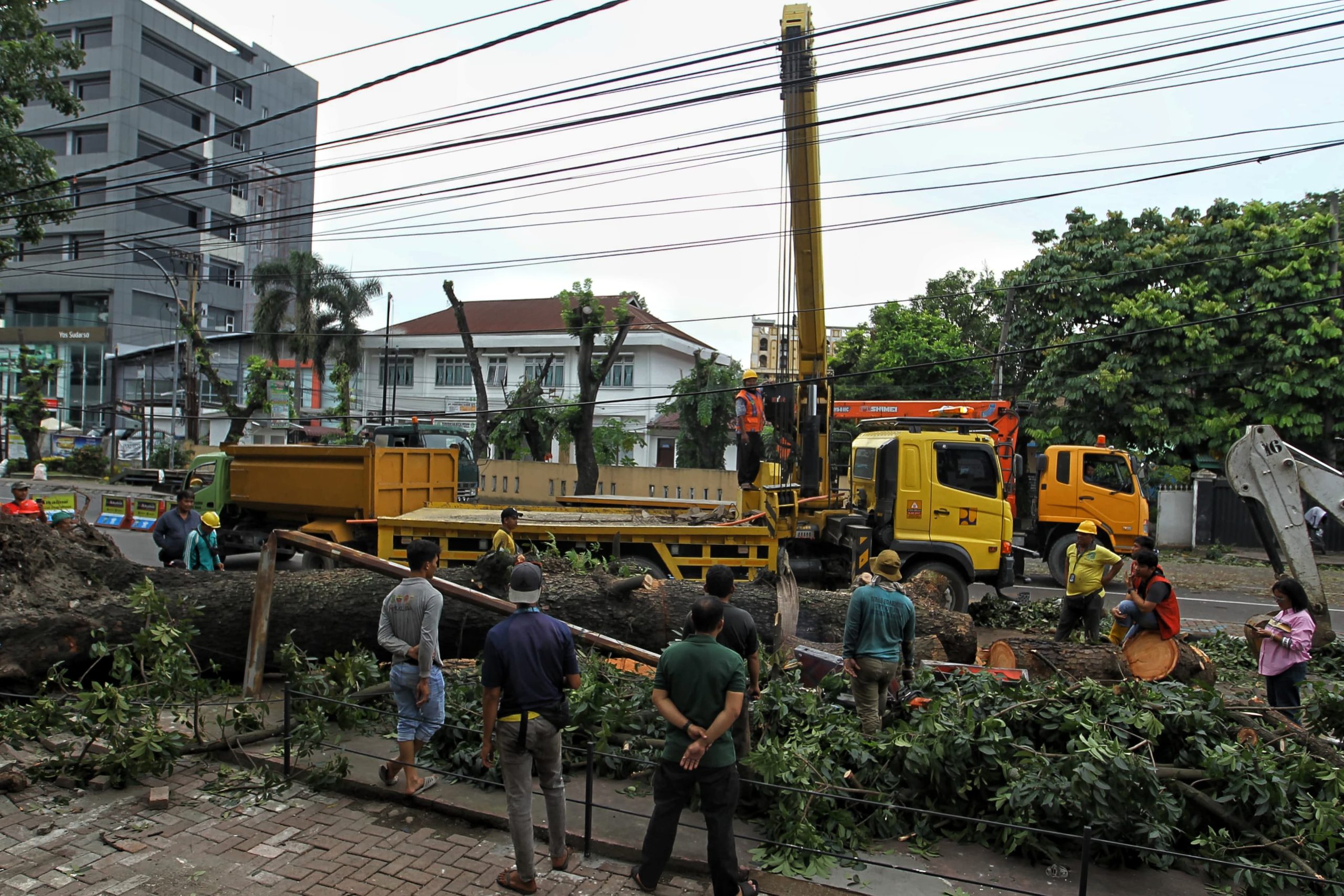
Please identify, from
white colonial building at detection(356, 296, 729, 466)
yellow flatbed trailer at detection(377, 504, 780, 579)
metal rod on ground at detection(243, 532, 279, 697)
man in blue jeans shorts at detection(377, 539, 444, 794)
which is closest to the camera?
man in blue jeans shorts at detection(377, 539, 444, 794)

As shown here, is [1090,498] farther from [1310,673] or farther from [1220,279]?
[1220,279]

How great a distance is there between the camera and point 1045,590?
1530cm

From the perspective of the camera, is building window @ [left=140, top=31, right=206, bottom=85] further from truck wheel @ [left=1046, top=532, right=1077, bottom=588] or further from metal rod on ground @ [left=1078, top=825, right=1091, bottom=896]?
metal rod on ground @ [left=1078, top=825, right=1091, bottom=896]

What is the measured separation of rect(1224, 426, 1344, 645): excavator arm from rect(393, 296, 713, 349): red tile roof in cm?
2711

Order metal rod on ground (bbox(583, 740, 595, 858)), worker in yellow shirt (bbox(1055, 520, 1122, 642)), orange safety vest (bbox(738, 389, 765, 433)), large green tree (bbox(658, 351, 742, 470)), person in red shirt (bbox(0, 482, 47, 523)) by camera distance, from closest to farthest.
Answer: metal rod on ground (bbox(583, 740, 595, 858))
worker in yellow shirt (bbox(1055, 520, 1122, 642))
orange safety vest (bbox(738, 389, 765, 433))
person in red shirt (bbox(0, 482, 47, 523))
large green tree (bbox(658, 351, 742, 470))

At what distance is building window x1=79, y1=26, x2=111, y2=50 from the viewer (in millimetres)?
48969

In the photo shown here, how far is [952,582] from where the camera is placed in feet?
36.6

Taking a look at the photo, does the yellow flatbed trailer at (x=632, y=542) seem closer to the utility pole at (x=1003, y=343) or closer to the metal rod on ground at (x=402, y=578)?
the metal rod on ground at (x=402, y=578)

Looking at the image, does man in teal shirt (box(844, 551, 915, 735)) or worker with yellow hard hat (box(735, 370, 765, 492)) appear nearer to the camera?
man in teal shirt (box(844, 551, 915, 735))

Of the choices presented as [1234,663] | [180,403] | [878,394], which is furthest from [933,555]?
[180,403]

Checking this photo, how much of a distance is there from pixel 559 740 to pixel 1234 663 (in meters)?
8.01

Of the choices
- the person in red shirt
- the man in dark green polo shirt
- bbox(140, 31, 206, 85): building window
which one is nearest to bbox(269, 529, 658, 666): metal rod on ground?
the man in dark green polo shirt

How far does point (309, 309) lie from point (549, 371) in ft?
38.7

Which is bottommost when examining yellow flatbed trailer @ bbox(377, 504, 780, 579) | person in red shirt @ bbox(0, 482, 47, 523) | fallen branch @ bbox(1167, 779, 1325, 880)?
fallen branch @ bbox(1167, 779, 1325, 880)
